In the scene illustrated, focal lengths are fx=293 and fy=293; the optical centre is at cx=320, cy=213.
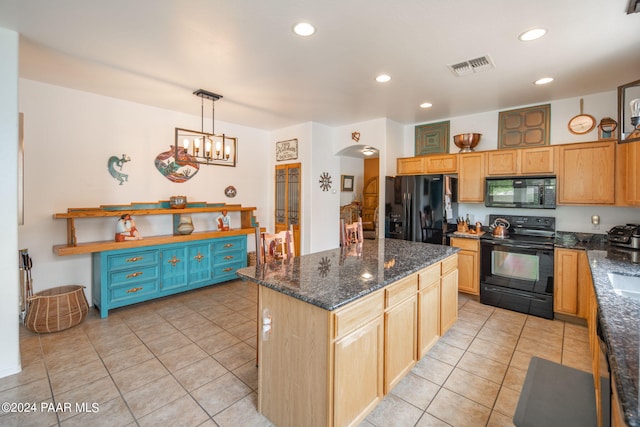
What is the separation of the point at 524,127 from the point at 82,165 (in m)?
5.90

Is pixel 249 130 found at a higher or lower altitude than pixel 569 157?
higher

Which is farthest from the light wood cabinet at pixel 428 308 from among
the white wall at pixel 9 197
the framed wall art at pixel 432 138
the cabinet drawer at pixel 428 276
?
the white wall at pixel 9 197

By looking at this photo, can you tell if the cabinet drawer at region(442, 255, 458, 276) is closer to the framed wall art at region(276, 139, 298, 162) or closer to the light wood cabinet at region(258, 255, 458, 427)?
the light wood cabinet at region(258, 255, 458, 427)

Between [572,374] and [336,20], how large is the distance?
2.85 meters

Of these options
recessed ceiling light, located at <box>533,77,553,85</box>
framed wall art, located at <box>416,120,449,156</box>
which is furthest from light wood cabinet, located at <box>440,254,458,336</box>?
framed wall art, located at <box>416,120,449,156</box>

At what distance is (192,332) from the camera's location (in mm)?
3104

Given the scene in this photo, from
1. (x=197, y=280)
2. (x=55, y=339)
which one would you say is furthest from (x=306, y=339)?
(x=197, y=280)

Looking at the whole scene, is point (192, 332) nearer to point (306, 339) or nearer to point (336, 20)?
point (306, 339)

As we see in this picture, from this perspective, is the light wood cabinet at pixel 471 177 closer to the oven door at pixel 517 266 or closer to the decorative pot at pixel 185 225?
the oven door at pixel 517 266

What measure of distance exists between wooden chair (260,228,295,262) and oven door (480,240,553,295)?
8.91 ft

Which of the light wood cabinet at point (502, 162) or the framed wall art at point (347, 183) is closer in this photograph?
the light wood cabinet at point (502, 162)

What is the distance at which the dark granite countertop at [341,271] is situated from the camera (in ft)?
5.39

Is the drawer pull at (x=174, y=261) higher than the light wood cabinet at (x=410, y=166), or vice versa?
the light wood cabinet at (x=410, y=166)

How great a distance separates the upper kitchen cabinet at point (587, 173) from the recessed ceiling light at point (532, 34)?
1.90m
